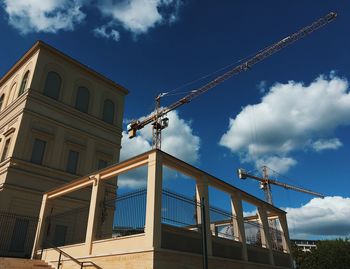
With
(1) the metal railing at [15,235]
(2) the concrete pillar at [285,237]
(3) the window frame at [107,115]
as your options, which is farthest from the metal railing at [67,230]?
(2) the concrete pillar at [285,237]

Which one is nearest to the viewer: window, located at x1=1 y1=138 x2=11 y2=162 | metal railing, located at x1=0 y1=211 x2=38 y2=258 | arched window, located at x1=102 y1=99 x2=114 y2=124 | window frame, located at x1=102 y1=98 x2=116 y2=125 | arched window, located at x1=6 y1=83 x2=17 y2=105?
metal railing, located at x1=0 y1=211 x2=38 y2=258

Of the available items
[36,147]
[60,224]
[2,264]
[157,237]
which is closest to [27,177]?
[36,147]

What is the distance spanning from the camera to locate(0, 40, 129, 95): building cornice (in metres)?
26.8

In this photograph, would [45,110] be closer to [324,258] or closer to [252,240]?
[252,240]

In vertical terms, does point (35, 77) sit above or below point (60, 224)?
above

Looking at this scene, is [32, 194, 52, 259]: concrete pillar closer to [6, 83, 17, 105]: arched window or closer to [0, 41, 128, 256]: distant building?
[0, 41, 128, 256]: distant building

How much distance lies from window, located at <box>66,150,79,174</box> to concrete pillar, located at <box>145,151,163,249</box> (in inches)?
574

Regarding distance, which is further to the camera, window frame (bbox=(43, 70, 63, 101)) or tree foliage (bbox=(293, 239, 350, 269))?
tree foliage (bbox=(293, 239, 350, 269))

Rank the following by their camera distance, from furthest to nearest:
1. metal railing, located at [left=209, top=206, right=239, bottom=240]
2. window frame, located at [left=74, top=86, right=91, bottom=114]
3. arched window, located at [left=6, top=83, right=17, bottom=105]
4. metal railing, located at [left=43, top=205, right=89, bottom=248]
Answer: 1. window frame, located at [left=74, top=86, right=91, bottom=114]
2. arched window, located at [left=6, top=83, right=17, bottom=105]
3. metal railing, located at [left=43, top=205, right=89, bottom=248]
4. metal railing, located at [left=209, top=206, right=239, bottom=240]

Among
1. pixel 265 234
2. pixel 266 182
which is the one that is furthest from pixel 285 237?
pixel 266 182

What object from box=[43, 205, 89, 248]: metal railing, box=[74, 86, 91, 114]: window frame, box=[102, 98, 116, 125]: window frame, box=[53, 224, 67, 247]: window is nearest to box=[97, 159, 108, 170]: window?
box=[102, 98, 116, 125]: window frame

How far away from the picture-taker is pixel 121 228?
1409 cm

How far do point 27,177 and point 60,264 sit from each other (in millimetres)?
9644

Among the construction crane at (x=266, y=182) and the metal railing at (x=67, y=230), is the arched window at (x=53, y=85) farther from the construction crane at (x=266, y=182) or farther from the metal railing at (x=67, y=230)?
the construction crane at (x=266, y=182)
